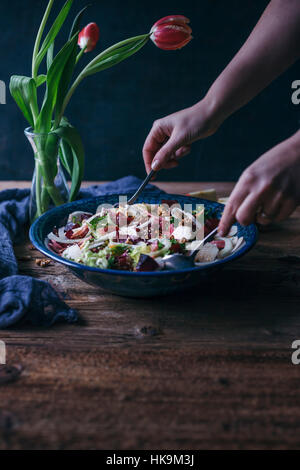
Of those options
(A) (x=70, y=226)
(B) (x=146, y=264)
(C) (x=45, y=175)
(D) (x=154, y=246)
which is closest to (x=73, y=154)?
(C) (x=45, y=175)

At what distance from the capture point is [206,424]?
0.74m

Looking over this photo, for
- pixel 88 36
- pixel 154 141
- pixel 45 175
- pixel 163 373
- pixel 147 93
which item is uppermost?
pixel 88 36

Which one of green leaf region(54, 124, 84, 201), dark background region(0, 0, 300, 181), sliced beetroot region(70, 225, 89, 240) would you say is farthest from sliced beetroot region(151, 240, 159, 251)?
dark background region(0, 0, 300, 181)

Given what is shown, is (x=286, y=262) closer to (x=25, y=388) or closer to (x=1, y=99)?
(x=25, y=388)

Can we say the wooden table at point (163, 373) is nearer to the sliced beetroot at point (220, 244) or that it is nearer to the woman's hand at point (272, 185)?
the sliced beetroot at point (220, 244)

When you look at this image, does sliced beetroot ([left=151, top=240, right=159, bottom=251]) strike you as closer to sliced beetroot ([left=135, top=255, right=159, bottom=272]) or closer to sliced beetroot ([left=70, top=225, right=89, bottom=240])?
sliced beetroot ([left=135, top=255, right=159, bottom=272])

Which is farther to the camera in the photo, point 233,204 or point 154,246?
point 154,246

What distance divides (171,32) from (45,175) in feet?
2.00

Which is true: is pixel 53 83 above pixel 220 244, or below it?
above

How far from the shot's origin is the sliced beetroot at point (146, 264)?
3.36ft

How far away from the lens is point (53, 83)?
4.69 ft

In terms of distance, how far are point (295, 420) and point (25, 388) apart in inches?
19.1

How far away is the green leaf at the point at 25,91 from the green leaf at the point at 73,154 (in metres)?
0.12

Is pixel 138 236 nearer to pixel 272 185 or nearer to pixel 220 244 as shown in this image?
pixel 220 244
